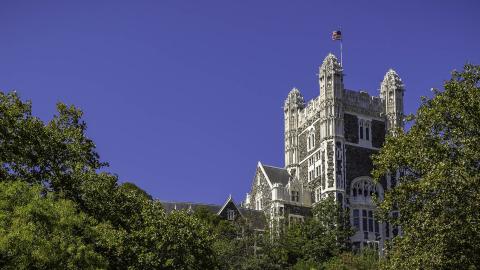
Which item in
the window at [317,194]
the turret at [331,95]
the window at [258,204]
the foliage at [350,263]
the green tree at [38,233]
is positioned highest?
the turret at [331,95]

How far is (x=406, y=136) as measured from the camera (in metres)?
40.3

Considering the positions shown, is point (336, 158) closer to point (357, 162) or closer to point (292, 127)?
point (357, 162)

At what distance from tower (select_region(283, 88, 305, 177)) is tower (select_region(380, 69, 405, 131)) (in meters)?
10.2

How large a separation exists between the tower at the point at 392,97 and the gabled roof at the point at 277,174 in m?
12.9

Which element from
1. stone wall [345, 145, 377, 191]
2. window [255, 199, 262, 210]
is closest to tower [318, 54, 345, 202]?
stone wall [345, 145, 377, 191]

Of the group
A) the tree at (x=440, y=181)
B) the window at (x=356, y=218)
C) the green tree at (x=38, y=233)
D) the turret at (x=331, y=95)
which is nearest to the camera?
the green tree at (x=38, y=233)

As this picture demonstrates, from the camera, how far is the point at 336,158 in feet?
289

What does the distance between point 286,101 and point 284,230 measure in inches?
981

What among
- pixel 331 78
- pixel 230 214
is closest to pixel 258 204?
pixel 230 214

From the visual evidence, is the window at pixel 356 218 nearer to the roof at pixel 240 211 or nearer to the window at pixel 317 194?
the window at pixel 317 194

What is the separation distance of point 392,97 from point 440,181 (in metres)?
58.9

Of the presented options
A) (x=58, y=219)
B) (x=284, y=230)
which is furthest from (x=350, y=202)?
(x=58, y=219)

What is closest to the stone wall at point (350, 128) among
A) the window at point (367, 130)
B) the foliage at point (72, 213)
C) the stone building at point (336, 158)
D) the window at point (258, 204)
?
the stone building at point (336, 158)

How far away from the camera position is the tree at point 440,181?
1446 inches
